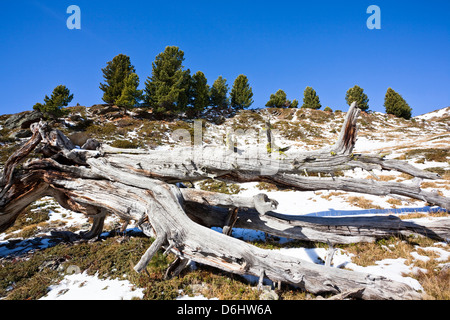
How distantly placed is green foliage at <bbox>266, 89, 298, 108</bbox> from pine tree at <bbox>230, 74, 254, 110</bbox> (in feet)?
32.5

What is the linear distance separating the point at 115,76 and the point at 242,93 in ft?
113

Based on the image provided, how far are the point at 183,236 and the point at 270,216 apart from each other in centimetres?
311

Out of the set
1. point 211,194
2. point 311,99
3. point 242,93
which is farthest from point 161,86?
point 311,99

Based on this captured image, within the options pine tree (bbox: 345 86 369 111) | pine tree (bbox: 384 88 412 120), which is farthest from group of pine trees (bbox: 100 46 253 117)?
pine tree (bbox: 384 88 412 120)

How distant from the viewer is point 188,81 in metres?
45.4

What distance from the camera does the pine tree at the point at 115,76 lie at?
3969 centimetres

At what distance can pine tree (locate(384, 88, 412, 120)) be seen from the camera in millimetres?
56688

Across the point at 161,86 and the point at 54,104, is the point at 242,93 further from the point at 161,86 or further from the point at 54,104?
the point at 54,104

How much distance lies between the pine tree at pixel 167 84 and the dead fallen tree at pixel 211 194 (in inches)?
1399

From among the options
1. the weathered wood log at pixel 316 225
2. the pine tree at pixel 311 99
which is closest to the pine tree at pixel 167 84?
the weathered wood log at pixel 316 225

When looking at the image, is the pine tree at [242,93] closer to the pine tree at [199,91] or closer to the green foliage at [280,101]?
the green foliage at [280,101]

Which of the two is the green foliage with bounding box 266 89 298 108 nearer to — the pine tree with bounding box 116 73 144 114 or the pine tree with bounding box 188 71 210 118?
the pine tree with bounding box 188 71 210 118

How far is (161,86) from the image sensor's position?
39500 millimetres
